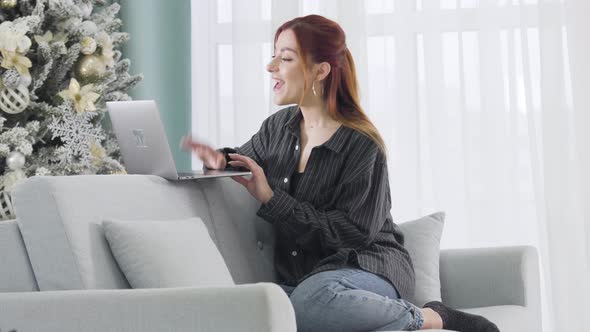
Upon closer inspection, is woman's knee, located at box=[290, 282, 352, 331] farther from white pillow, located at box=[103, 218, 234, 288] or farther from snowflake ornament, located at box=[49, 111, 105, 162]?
snowflake ornament, located at box=[49, 111, 105, 162]

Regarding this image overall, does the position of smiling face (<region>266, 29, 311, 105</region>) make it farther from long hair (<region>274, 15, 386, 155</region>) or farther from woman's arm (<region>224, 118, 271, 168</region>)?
woman's arm (<region>224, 118, 271, 168</region>)

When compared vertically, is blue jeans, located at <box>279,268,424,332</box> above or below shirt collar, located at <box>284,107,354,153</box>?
below

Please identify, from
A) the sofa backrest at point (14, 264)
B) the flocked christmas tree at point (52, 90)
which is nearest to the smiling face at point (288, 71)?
the flocked christmas tree at point (52, 90)

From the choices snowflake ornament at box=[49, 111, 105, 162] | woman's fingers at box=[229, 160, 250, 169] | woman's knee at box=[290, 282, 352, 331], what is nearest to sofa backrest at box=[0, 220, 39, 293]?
woman's knee at box=[290, 282, 352, 331]

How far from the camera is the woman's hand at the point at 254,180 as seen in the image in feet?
8.20

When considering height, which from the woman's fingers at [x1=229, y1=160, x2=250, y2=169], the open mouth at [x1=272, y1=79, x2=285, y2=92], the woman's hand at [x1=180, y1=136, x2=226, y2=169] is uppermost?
the open mouth at [x1=272, y1=79, x2=285, y2=92]

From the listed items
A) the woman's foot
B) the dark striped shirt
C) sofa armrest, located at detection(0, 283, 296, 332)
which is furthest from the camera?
the dark striped shirt

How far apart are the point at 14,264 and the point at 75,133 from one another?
1324mm

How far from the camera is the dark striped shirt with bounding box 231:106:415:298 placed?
2.43 meters

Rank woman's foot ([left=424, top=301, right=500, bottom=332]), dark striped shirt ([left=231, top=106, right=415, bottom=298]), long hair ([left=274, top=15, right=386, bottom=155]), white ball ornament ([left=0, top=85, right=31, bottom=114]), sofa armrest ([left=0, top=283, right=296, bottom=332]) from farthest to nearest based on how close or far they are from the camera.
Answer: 1. white ball ornament ([left=0, top=85, right=31, bottom=114])
2. long hair ([left=274, top=15, right=386, bottom=155])
3. dark striped shirt ([left=231, top=106, right=415, bottom=298])
4. woman's foot ([left=424, top=301, right=500, bottom=332])
5. sofa armrest ([left=0, top=283, right=296, bottom=332])

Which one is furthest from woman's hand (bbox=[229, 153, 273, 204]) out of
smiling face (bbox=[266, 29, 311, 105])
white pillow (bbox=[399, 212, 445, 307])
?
white pillow (bbox=[399, 212, 445, 307])

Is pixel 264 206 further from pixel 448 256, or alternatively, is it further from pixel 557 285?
pixel 557 285

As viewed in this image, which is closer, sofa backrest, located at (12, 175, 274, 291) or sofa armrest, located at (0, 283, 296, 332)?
sofa armrest, located at (0, 283, 296, 332)

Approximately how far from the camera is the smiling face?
2.65m
